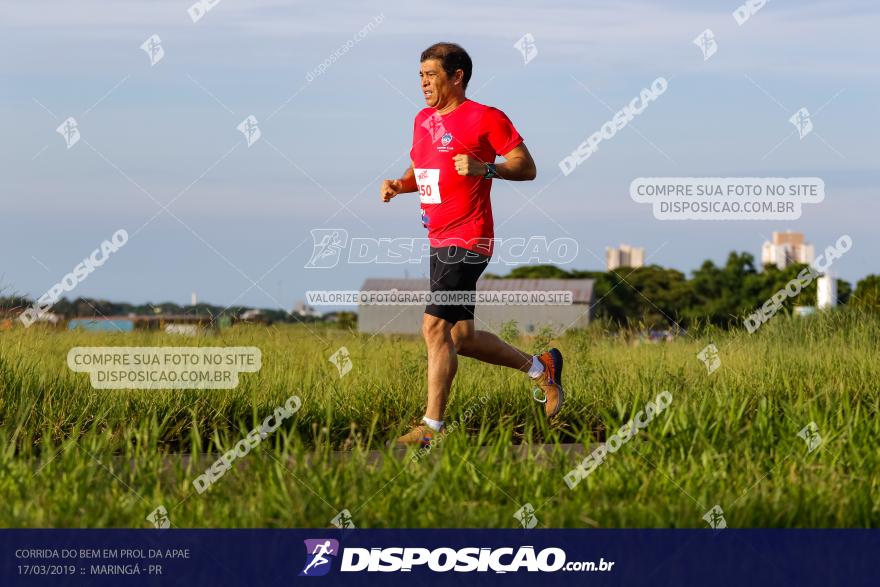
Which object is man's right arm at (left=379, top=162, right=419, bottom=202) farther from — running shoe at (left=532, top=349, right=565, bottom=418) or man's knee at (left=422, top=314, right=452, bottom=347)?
running shoe at (left=532, top=349, right=565, bottom=418)

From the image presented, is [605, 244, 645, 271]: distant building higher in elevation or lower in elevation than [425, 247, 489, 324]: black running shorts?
higher

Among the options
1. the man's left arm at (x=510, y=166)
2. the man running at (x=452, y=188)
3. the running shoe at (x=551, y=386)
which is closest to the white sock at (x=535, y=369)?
the running shoe at (x=551, y=386)

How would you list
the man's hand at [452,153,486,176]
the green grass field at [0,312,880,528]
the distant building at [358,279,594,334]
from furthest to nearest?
the distant building at [358,279,594,334] < the man's hand at [452,153,486,176] < the green grass field at [0,312,880,528]

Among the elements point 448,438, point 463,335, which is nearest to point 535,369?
point 463,335

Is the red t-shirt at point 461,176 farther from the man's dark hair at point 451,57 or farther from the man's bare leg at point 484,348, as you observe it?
the man's bare leg at point 484,348

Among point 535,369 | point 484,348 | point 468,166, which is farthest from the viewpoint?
point 535,369

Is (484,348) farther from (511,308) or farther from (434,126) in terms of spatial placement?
(511,308)

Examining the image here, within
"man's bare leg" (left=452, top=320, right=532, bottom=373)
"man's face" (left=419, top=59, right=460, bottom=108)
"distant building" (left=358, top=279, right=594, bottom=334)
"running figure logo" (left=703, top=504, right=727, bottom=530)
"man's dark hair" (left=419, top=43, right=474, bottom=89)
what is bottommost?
"running figure logo" (left=703, top=504, right=727, bottom=530)

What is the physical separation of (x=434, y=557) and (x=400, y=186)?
3.15 m

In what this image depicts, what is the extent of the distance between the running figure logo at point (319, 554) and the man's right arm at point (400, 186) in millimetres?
2977

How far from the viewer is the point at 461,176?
686cm

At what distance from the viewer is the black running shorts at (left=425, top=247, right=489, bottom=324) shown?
6.81 meters

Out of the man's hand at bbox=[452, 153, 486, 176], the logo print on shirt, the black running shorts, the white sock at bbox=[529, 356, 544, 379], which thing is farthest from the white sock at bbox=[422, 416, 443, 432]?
the logo print on shirt

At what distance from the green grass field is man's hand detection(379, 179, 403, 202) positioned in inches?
58.3
